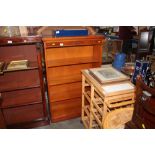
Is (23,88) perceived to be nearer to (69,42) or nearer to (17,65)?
(17,65)

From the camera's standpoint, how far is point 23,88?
2090 millimetres

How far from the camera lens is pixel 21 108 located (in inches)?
95.4

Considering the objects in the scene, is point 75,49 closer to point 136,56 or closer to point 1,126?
point 1,126

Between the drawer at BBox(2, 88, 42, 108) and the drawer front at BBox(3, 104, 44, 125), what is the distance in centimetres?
21

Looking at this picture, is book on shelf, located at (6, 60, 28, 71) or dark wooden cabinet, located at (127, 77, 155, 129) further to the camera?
book on shelf, located at (6, 60, 28, 71)

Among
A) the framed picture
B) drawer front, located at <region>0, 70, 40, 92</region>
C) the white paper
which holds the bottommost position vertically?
drawer front, located at <region>0, 70, 40, 92</region>

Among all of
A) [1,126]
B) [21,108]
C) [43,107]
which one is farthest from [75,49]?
[1,126]

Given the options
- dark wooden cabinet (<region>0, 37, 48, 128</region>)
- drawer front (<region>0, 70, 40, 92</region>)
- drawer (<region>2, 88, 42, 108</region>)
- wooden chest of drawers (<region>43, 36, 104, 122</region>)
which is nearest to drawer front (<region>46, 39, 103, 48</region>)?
wooden chest of drawers (<region>43, 36, 104, 122</region>)

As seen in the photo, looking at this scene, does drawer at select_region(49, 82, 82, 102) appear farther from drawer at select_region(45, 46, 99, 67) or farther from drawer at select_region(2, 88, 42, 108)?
drawer at select_region(45, 46, 99, 67)

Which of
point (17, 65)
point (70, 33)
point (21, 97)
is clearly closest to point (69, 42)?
point (70, 33)

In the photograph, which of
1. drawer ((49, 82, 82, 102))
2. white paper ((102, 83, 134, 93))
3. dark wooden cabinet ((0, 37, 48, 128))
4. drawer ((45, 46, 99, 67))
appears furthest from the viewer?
drawer ((49, 82, 82, 102))

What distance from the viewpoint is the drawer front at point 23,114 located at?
234cm

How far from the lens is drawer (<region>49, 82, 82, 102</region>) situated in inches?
91.4

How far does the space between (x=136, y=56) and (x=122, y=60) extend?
6.62 feet
